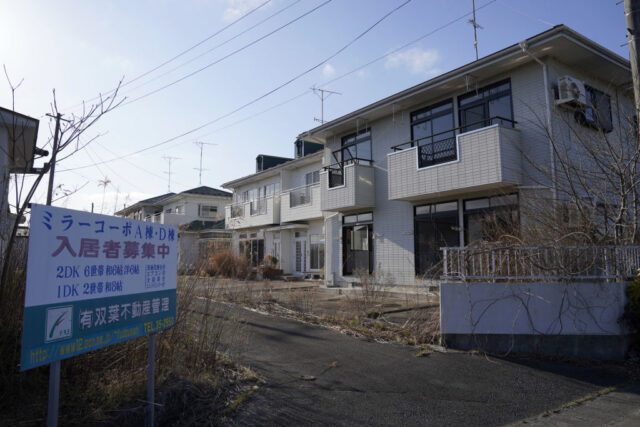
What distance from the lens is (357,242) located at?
16.1m

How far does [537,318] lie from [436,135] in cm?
748

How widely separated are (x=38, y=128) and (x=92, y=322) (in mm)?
7765

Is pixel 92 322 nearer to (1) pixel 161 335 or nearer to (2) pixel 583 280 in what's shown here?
(1) pixel 161 335

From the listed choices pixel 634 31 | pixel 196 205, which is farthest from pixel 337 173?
pixel 196 205

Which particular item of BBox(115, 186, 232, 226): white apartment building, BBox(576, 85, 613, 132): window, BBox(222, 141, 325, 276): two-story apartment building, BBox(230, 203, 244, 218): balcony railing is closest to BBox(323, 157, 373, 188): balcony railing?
BBox(222, 141, 325, 276): two-story apartment building

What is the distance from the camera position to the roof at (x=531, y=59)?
10164 mm

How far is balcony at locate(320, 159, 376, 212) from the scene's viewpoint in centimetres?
1482

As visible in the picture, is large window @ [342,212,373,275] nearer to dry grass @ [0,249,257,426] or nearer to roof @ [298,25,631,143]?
roof @ [298,25,631,143]

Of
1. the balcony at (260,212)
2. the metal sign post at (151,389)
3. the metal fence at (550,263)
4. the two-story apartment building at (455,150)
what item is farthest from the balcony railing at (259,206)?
the metal sign post at (151,389)

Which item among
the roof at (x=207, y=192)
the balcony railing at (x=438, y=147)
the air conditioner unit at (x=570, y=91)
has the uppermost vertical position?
the roof at (x=207, y=192)

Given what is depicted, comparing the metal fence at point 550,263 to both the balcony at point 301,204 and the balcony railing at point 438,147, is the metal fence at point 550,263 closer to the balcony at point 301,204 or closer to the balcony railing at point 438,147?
the balcony railing at point 438,147

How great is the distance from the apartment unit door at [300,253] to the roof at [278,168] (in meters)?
3.88

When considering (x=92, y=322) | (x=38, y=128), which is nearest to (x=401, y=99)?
(x=38, y=128)

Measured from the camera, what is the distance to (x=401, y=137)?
14.5 m
